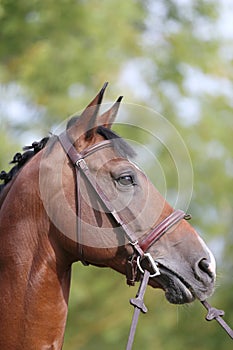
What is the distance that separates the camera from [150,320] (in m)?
16.7

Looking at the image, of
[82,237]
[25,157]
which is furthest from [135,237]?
[25,157]

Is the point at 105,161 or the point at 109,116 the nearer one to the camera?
the point at 105,161

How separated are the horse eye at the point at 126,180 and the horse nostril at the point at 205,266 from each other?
0.58 meters

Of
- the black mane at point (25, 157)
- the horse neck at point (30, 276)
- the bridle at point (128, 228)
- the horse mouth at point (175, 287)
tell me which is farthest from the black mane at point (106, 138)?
the horse mouth at point (175, 287)

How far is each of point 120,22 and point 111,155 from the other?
31.9 feet

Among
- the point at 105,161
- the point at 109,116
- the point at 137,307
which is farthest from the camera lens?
the point at 109,116

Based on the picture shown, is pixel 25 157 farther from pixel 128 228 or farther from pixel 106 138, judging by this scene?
pixel 128 228

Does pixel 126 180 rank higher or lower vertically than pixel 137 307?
higher

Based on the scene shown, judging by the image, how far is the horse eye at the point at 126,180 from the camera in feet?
13.8

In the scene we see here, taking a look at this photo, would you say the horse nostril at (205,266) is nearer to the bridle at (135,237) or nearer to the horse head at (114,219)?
the horse head at (114,219)

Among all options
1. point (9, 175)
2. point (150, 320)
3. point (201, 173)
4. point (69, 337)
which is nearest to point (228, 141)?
point (201, 173)

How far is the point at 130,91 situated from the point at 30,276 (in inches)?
447

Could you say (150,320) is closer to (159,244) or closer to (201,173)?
(201,173)

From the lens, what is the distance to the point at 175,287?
4.10m
